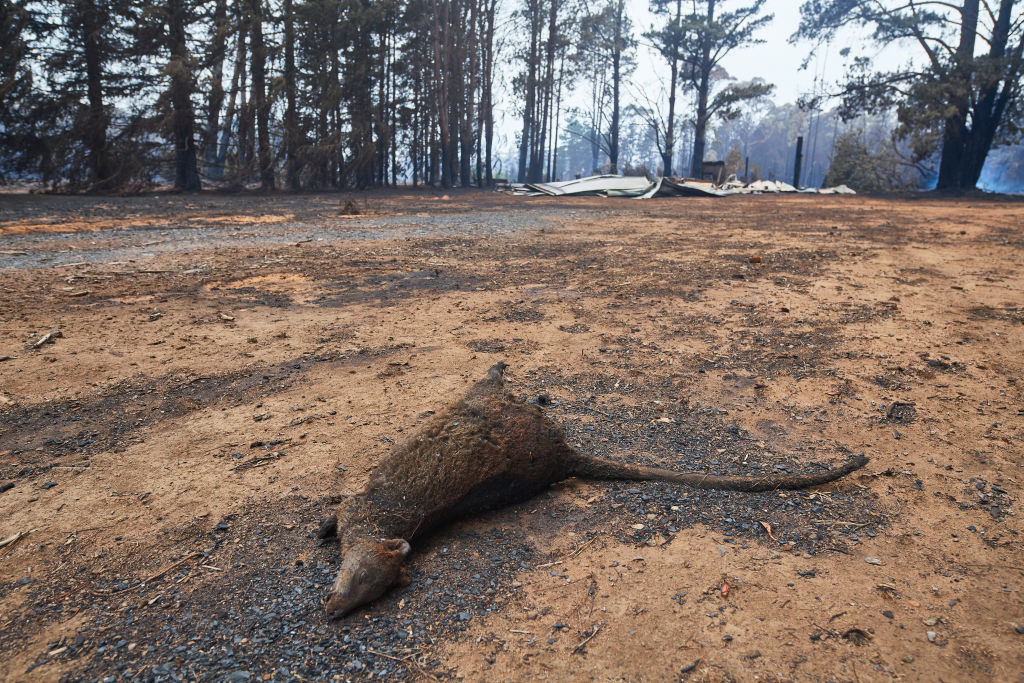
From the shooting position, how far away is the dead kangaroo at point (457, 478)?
6.25ft

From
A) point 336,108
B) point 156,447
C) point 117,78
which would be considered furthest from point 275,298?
point 336,108

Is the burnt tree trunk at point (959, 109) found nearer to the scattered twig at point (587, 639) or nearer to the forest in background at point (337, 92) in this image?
the forest in background at point (337, 92)

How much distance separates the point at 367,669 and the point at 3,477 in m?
1.97

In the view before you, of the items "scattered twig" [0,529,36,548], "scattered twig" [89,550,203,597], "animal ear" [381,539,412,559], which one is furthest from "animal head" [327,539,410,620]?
"scattered twig" [0,529,36,548]

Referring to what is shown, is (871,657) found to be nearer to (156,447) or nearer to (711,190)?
(156,447)

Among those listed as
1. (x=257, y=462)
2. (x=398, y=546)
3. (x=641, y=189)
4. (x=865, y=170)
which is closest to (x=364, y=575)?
(x=398, y=546)

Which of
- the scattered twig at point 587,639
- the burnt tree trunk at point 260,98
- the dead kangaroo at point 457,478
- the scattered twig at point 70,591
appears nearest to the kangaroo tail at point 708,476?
the dead kangaroo at point 457,478

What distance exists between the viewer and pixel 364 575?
1841 millimetres

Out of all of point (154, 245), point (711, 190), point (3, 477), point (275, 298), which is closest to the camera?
point (3, 477)

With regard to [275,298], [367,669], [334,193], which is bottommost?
[367,669]

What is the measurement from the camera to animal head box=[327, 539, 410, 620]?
181cm

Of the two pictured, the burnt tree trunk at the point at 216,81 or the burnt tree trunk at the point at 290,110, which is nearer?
the burnt tree trunk at the point at 216,81

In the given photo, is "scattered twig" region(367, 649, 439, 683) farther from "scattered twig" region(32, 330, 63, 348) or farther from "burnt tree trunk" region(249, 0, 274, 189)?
"burnt tree trunk" region(249, 0, 274, 189)

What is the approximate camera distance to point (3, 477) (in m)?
→ 2.53
